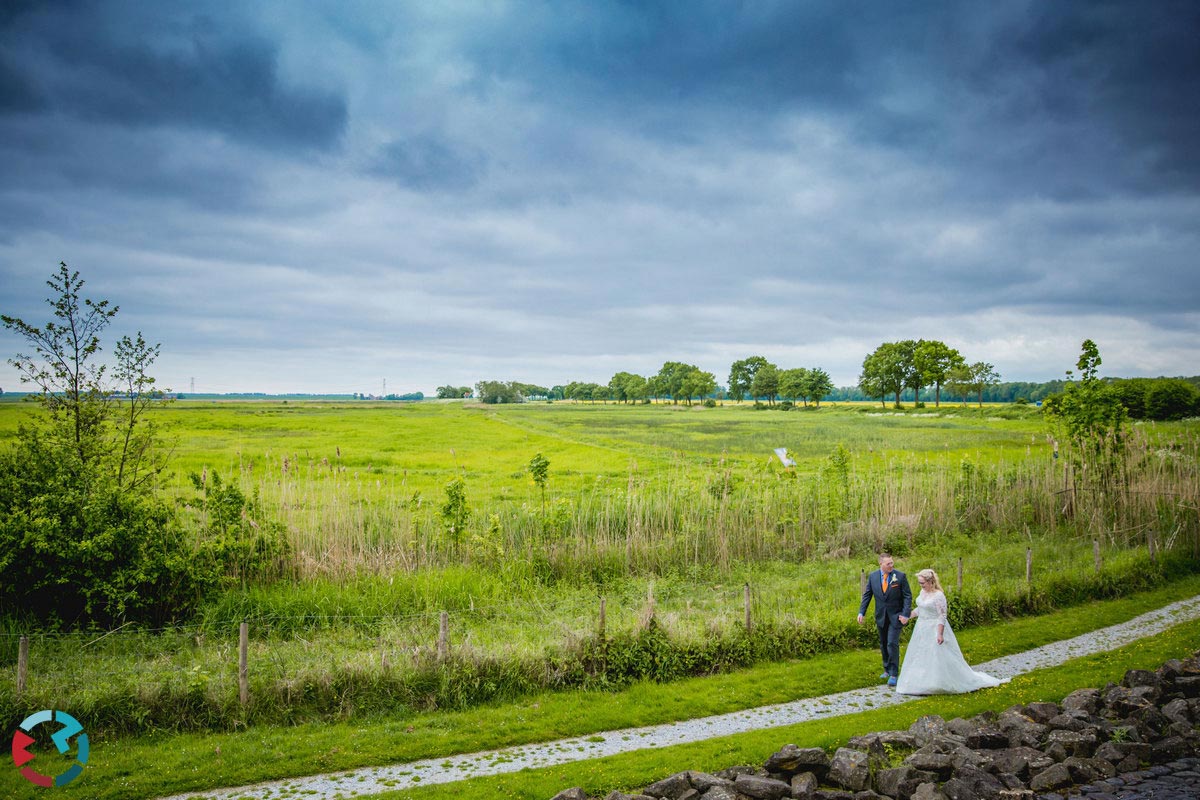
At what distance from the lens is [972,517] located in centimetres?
2492

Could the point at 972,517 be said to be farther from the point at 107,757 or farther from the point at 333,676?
the point at 107,757

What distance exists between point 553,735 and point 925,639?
684 centimetres

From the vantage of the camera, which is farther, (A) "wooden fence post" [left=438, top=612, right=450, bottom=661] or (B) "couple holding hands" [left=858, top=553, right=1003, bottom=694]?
(A) "wooden fence post" [left=438, top=612, right=450, bottom=661]

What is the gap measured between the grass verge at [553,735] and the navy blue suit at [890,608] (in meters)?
0.71

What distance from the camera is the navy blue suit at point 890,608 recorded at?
476 inches

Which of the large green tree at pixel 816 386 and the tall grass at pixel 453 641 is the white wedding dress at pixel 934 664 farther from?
the large green tree at pixel 816 386

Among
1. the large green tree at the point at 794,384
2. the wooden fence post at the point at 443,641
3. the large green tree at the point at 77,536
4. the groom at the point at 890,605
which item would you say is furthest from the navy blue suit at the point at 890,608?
the large green tree at the point at 794,384

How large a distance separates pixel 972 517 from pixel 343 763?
78.2 ft

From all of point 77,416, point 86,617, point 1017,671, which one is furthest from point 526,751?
point 77,416

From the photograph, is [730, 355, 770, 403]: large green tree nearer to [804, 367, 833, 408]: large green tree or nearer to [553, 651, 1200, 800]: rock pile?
[804, 367, 833, 408]: large green tree

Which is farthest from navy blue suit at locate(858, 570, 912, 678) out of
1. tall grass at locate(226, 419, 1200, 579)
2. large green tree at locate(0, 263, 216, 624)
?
large green tree at locate(0, 263, 216, 624)

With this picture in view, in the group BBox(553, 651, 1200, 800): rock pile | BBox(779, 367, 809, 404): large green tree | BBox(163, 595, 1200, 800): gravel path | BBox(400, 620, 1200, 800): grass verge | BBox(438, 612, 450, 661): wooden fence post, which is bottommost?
BBox(163, 595, 1200, 800): gravel path

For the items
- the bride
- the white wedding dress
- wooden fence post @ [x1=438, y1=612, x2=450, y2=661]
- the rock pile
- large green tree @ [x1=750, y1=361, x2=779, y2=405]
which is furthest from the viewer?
large green tree @ [x1=750, y1=361, x2=779, y2=405]

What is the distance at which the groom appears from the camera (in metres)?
12.1
